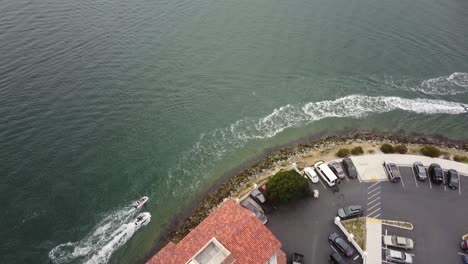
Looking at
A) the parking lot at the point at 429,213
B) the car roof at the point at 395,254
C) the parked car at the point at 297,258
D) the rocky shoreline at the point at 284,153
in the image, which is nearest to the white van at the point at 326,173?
the rocky shoreline at the point at 284,153

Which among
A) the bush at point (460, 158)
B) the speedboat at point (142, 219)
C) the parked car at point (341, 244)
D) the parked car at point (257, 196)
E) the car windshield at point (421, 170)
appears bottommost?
the parked car at point (341, 244)

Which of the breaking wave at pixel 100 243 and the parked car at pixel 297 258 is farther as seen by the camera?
the breaking wave at pixel 100 243

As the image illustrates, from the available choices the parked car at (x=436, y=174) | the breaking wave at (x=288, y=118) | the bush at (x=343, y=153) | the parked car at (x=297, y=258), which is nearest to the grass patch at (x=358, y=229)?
the parked car at (x=297, y=258)

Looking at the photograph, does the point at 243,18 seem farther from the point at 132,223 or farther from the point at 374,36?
the point at 132,223

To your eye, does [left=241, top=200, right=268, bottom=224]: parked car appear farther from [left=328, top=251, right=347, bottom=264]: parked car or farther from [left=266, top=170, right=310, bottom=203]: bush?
[left=328, top=251, right=347, bottom=264]: parked car


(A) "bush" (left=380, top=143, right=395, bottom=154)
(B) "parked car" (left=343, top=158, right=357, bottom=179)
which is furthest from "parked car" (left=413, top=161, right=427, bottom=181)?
(B) "parked car" (left=343, top=158, right=357, bottom=179)

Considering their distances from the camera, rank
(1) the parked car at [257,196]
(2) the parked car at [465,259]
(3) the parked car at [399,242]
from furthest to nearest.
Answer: (1) the parked car at [257,196] < (3) the parked car at [399,242] < (2) the parked car at [465,259]

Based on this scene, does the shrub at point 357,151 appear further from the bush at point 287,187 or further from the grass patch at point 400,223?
the grass patch at point 400,223

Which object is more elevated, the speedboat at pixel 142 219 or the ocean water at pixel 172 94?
the ocean water at pixel 172 94

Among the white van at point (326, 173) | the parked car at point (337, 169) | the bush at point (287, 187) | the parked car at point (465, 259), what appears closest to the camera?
the parked car at point (465, 259)
